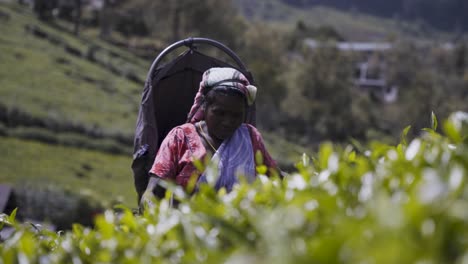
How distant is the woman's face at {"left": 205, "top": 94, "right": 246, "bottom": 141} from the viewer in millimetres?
4145

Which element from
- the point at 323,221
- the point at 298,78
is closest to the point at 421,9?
the point at 298,78

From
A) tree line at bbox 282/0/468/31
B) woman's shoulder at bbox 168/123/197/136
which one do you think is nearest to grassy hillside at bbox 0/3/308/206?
woman's shoulder at bbox 168/123/197/136

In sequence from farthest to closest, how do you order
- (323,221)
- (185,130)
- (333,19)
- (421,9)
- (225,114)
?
(421,9) → (333,19) → (185,130) → (225,114) → (323,221)

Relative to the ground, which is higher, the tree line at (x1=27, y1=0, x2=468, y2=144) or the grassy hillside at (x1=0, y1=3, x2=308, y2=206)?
the grassy hillside at (x1=0, y1=3, x2=308, y2=206)

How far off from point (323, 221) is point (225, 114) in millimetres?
2608

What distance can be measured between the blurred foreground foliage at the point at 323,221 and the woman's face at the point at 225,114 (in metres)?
1.75

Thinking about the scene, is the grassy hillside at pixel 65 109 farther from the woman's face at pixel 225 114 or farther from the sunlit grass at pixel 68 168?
the woman's face at pixel 225 114

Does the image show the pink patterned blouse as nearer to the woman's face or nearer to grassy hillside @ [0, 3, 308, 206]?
the woman's face

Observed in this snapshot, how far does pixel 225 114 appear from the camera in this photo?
13.7 ft

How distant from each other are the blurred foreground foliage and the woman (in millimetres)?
1627

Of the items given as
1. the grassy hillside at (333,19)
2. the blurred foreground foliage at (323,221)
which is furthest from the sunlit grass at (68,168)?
the grassy hillside at (333,19)

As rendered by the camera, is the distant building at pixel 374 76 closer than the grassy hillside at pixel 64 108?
No

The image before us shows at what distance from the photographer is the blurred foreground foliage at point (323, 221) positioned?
4.31 ft

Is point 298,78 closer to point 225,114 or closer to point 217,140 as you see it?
point 217,140
